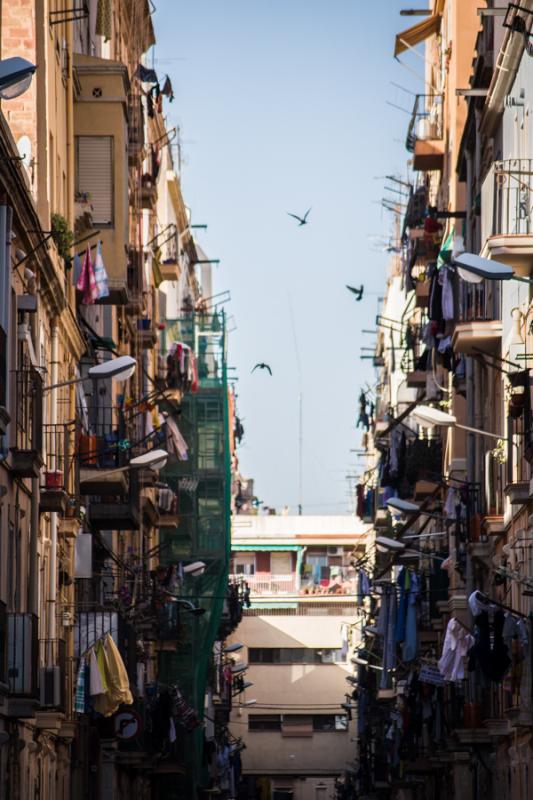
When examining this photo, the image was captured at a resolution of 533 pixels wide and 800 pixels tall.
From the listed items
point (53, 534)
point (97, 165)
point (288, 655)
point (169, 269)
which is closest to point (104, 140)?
point (97, 165)

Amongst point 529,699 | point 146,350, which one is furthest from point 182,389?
point 529,699

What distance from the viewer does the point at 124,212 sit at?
41562 millimetres

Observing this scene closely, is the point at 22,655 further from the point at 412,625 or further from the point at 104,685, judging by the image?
the point at 412,625

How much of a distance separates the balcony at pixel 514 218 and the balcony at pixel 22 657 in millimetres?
8691

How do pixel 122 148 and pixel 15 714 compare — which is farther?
pixel 122 148

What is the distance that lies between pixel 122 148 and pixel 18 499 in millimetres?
13144

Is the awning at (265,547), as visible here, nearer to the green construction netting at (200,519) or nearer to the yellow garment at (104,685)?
the green construction netting at (200,519)

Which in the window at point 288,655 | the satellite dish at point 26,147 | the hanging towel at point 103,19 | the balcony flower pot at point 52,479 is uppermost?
the hanging towel at point 103,19

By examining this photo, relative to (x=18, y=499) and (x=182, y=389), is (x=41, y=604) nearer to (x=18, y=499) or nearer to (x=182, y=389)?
(x=18, y=499)

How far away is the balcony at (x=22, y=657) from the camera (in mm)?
27078

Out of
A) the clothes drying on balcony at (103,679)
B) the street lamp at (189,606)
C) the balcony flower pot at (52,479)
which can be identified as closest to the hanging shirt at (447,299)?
the clothes drying on balcony at (103,679)

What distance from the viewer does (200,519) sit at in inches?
2404

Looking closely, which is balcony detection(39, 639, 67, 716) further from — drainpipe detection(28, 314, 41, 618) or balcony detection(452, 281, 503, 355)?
balcony detection(452, 281, 503, 355)

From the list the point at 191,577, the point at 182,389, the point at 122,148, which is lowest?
the point at 191,577
